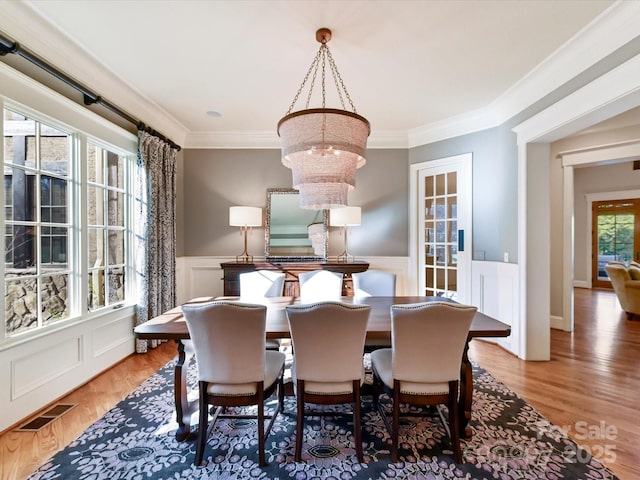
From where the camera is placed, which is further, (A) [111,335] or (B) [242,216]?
(B) [242,216]

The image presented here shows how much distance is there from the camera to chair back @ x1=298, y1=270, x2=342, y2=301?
296 cm

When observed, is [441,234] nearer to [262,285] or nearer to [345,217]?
[345,217]

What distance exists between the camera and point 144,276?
3252 millimetres

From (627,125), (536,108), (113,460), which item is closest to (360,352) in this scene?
(113,460)

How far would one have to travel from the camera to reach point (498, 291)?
3377 millimetres

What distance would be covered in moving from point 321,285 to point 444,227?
2.14 m

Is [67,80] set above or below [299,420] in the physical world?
Result: above

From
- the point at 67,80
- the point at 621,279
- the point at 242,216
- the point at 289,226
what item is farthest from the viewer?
the point at 621,279

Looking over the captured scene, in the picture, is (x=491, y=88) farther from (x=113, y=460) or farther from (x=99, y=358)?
(x=99, y=358)

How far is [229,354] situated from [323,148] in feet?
4.53

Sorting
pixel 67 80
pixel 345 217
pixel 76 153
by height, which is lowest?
pixel 345 217

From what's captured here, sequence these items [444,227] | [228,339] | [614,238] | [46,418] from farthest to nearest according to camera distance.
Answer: [614,238], [444,227], [46,418], [228,339]

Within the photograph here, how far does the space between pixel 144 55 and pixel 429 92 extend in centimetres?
279

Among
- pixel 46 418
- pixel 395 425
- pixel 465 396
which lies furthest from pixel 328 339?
pixel 46 418
